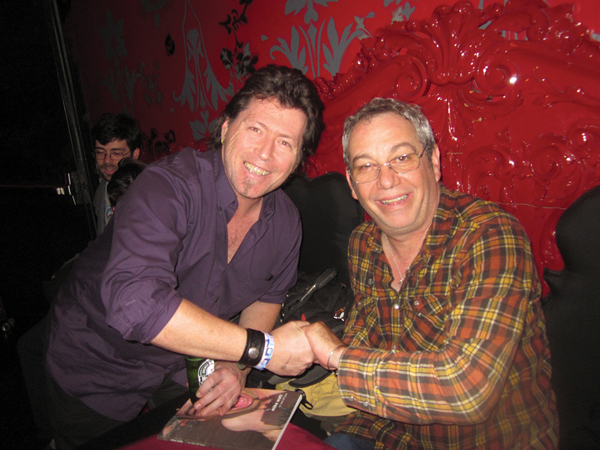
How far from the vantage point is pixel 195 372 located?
1.16 metres

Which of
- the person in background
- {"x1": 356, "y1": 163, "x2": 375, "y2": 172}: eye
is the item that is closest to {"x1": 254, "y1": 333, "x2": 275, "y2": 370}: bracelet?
{"x1": 356, "y1": 163, "x2": 375, "y2": 172}: eye

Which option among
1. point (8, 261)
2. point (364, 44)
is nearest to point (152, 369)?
point (364, 44)

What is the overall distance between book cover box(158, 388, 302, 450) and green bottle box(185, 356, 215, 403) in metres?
0.05

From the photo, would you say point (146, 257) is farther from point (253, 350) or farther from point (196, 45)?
point (196, 45)

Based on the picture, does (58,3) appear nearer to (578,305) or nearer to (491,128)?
(491,128)

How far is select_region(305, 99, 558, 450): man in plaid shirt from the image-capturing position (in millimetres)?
845

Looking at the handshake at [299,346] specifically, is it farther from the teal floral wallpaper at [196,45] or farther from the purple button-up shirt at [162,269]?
the teal floral wallpaper at [196,45]

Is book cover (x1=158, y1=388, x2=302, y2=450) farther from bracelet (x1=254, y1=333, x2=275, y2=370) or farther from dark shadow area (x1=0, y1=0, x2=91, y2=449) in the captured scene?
dark shadow area (x1=0, y1=0, x2=91, y2=449)

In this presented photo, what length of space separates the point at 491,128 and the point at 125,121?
2953 mm

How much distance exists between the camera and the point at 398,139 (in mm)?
1147

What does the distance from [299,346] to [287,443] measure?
1.02 feet

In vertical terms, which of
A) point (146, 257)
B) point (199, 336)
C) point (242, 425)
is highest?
point (146, 257)

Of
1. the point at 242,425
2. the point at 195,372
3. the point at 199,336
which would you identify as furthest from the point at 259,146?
the point at 242,425

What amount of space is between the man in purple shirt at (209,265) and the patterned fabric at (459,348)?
32cm
